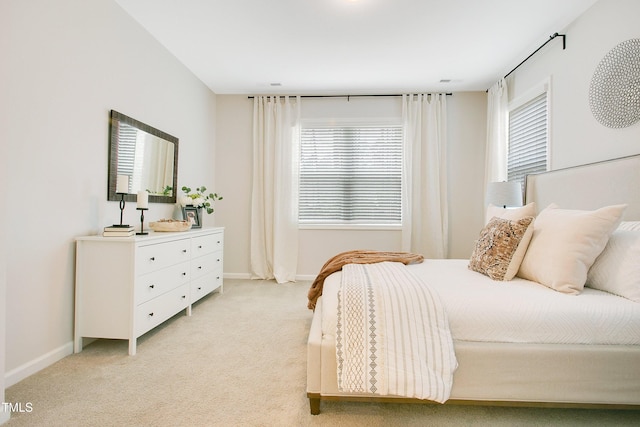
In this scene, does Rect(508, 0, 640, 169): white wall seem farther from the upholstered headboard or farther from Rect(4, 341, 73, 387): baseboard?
Rect(4, 341, 73, 387): baseboard

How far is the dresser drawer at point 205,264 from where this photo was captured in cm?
307

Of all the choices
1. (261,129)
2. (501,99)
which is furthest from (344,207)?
(501,99)

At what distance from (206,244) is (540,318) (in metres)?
2.91

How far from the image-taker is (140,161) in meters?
2.88

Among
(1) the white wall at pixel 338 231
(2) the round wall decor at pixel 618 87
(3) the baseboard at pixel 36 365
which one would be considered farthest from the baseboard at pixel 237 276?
(2) the round wall decor at pixel 618 87

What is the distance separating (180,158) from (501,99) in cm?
388

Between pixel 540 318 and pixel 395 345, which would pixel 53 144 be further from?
pixel 540 318

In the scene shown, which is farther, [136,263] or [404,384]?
[136,263]

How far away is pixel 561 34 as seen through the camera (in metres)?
2.81

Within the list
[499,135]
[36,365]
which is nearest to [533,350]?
[36,365]

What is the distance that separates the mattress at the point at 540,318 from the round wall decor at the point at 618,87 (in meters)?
1.42

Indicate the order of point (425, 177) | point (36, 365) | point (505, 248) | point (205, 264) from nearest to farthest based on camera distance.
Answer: point (36, 365)
point (505, 248)
point (205, 264)
point (425, 177)

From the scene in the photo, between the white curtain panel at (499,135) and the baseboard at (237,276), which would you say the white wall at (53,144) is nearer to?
the baseboard at (237,276)

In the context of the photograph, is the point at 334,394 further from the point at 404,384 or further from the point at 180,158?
the point at 180,158
